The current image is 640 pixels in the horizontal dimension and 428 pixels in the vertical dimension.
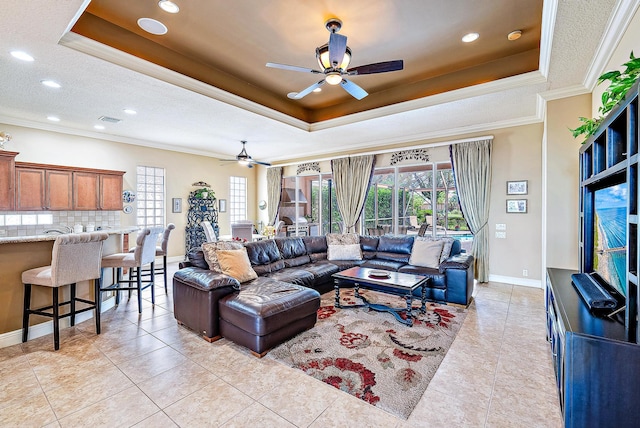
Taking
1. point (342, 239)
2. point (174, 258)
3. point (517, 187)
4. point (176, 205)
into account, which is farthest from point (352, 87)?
point (174, 258)

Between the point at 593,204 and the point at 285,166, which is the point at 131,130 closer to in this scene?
the point at 285,166

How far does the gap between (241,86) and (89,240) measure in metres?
3.03

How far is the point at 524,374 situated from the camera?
8.06ft

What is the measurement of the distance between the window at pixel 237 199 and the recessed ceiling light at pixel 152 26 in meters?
5.67

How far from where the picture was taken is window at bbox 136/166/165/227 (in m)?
6.94

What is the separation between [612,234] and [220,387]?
9.71 feet

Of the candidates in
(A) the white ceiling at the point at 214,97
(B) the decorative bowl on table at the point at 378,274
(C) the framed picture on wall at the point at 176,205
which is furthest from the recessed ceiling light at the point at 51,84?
(B) the decorative bowl on table at the point at 378,274

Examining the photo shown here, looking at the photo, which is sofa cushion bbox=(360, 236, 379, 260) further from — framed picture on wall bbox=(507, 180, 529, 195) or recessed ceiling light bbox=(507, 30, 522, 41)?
recessed ceiling light bbox=(507, 30, 522, 41)

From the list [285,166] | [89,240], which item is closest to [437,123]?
[285,166]

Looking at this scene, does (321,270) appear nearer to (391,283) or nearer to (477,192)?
(391,283)

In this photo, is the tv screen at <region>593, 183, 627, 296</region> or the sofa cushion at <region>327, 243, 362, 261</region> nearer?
the tv screen at <region>593, 183, 627, 296</region>

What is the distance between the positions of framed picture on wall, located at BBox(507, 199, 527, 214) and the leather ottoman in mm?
4200

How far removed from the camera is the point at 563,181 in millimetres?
3818

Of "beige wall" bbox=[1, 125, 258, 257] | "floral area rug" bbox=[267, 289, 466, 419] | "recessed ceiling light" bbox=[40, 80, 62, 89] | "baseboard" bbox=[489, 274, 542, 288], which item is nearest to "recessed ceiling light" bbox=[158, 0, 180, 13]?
"recessed ceiling light" bbox=[40, 80, 62, 89]
